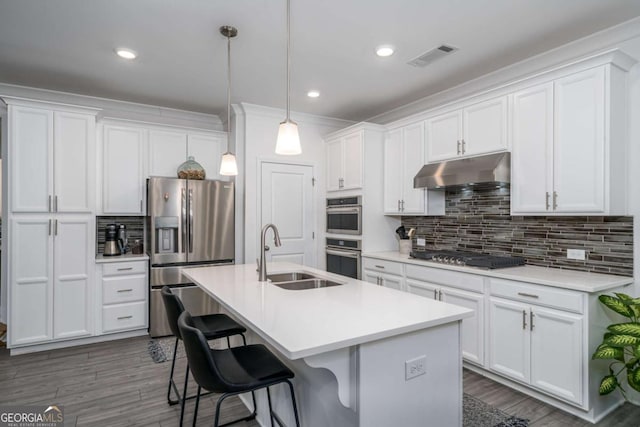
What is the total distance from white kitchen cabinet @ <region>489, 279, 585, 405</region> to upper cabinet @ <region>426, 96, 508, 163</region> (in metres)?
1.20

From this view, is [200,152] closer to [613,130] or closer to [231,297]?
[231,297]

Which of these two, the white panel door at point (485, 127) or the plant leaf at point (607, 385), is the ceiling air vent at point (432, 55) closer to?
the white panel door at point (485, 127)

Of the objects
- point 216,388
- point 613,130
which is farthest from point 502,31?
point 216,388

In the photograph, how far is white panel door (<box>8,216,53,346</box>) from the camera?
11.1 feet

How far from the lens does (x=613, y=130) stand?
2447 mm

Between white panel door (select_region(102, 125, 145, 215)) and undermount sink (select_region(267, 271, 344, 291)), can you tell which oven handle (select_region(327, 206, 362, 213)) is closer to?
undermount sink (select_region(267, 271, 344, 291))

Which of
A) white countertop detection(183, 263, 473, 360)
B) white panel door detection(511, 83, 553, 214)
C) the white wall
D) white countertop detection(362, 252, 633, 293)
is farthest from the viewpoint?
the white wall

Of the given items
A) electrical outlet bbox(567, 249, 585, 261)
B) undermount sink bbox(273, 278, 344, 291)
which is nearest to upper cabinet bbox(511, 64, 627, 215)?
electrical outlet bbox(567, 249, 585, 261)

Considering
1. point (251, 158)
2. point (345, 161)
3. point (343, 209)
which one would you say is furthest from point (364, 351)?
point (251, 158)

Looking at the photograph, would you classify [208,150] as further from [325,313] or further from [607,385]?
[607,385]

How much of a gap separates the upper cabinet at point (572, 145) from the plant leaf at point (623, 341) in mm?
792

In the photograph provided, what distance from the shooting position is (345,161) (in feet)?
14.8

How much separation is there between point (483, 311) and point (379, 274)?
1.27m

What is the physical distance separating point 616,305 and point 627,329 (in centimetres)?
14
